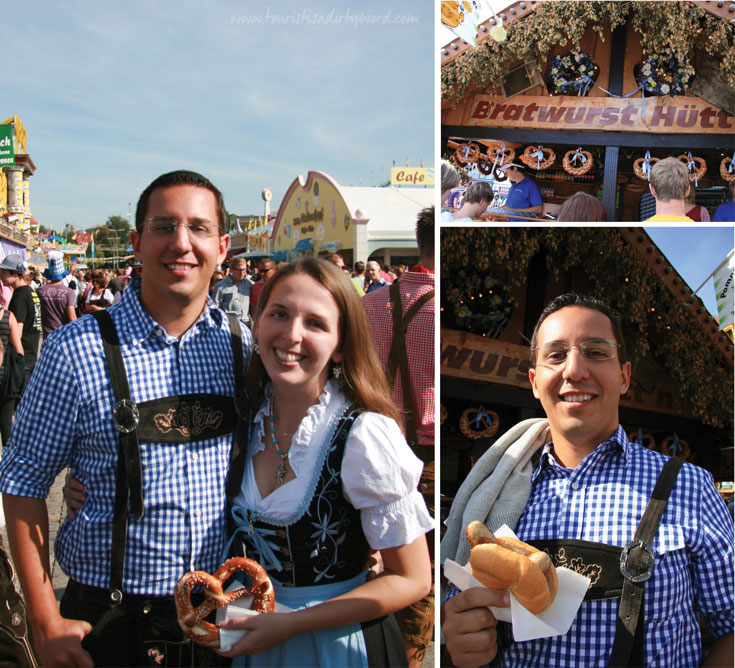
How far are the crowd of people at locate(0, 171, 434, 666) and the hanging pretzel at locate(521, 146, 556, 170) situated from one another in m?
1.53

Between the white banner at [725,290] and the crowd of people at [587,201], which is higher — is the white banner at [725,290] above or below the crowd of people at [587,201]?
below

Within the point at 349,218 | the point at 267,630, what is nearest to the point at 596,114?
the point at 349,218

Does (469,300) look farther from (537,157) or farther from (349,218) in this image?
(537,157)

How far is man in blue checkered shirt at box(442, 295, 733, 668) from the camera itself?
185cm

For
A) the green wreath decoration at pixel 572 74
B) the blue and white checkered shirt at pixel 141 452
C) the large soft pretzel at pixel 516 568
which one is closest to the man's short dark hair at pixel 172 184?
the blue and white checkered shirt at pixel 141 452

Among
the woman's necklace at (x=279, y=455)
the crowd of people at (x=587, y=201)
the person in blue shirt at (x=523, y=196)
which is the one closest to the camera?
the woman's necklace at (x=279, y=455)

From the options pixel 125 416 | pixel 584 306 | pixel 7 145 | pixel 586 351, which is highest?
pixel 7 145

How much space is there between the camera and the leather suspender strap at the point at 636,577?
1.85m

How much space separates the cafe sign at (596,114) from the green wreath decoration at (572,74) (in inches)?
1.5

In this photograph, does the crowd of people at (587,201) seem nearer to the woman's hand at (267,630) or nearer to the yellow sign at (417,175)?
the yellow sign at (417,175)

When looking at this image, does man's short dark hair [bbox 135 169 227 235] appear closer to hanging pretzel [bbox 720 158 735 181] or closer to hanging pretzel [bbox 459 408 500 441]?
hanging pretzel [bbox 459 408 500 441]

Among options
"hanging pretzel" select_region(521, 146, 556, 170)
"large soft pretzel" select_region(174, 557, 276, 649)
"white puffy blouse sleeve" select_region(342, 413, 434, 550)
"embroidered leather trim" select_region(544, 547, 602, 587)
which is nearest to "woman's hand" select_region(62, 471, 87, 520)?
"large soft pretzel" select_region(174, 557, 276, 649)

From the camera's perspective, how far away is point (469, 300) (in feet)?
7.64

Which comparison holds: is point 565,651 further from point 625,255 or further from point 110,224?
point 110,224
